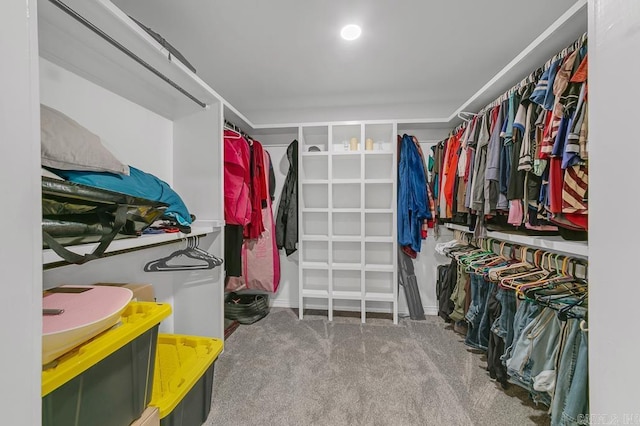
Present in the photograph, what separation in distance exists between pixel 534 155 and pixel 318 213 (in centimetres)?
187

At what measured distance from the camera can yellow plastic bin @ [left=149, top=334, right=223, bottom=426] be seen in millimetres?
1021

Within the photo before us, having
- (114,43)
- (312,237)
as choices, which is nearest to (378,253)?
(312,237)

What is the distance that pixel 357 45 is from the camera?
1.65 meters

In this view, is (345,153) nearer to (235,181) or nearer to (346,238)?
(346,238)

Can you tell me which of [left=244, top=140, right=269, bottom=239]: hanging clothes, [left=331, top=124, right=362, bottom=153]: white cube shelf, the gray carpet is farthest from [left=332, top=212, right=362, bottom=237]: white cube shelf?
the gray carpet

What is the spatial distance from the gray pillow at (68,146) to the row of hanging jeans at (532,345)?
203 centimetres

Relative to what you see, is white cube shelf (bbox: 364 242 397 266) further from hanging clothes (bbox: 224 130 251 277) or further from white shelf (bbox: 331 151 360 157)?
hanging clothes (bbox: 224 130 251 277)

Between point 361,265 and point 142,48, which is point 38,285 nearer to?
point 142,48

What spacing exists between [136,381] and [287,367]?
110cm
